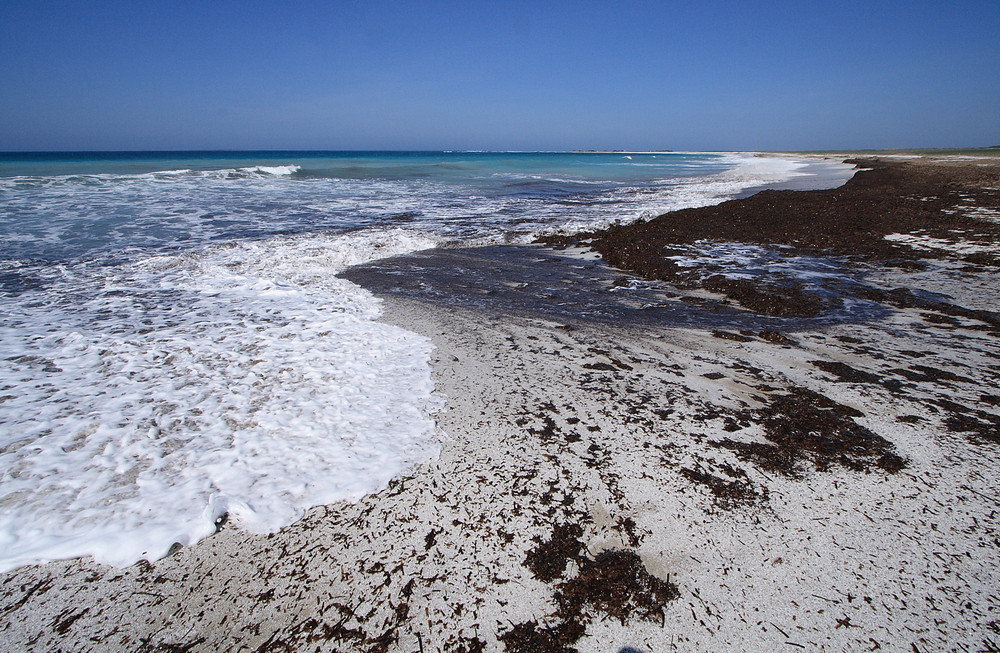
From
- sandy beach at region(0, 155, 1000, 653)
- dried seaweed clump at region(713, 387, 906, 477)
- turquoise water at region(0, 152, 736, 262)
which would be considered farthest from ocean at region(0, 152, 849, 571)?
dried seaweed clump at region(713, 387, 906, 477)

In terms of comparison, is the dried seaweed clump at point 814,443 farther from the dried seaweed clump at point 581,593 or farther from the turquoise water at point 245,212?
the turquoise water at point 245,212

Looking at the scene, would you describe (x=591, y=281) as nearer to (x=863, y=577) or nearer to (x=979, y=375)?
(x=979, y=375)

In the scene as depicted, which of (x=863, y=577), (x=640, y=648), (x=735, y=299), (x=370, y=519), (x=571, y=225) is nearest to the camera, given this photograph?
(x=640, y=648)

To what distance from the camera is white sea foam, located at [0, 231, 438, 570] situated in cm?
279

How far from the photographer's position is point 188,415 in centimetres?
374

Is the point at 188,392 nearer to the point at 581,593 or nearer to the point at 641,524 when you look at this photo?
the point at 581,593

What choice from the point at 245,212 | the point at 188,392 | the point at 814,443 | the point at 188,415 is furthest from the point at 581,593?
the point at 245,212

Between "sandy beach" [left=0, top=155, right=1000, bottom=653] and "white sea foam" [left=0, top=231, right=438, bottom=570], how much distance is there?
0.23m

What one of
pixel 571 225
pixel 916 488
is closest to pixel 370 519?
pixel 916 488

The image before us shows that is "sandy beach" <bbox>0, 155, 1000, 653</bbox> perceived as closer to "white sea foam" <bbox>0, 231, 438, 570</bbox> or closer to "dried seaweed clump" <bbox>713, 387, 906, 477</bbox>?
"dried seaweed clump" <bbox>713, 387, 906, 477</bbox>

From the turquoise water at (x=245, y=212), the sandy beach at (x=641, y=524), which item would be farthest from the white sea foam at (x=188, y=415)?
the turquoise water at (x=245, y=212)

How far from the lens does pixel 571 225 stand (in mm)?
12938

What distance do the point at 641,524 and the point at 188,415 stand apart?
3.62 m

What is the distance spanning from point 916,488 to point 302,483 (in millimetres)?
4046
